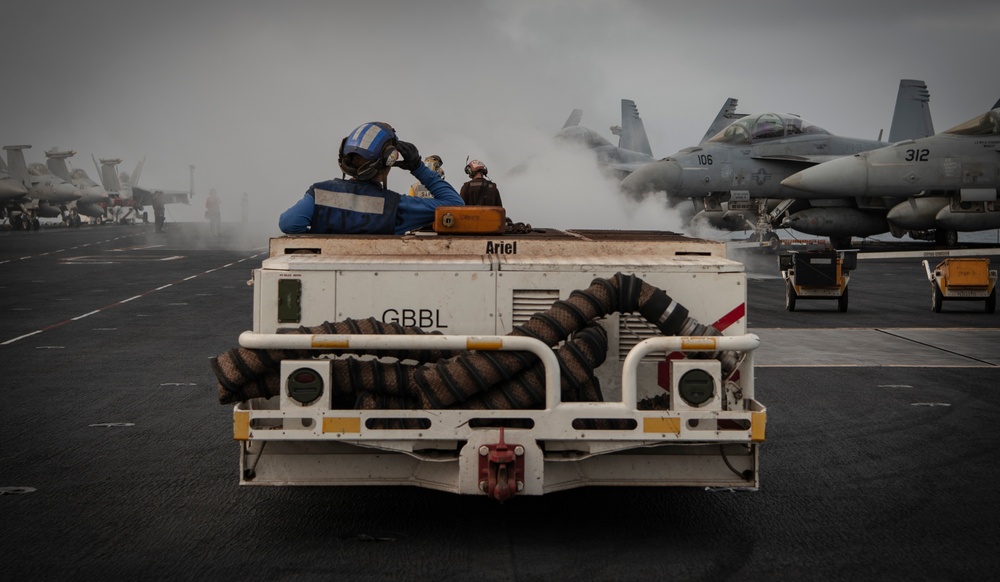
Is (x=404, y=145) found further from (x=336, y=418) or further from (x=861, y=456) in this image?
(x=861, y=456)

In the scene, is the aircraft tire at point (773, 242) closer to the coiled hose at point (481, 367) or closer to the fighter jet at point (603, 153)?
the fighter jet at point (603, 153)

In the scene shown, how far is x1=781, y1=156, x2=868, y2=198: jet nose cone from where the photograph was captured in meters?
31.2

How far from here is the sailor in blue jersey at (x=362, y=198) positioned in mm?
6734

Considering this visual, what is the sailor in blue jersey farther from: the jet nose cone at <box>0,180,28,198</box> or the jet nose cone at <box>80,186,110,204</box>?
the jet nose cone at <box>80,186,110,204</box>

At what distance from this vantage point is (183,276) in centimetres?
2739

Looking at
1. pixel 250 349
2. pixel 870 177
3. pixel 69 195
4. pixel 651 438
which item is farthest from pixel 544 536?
pixel 69 195

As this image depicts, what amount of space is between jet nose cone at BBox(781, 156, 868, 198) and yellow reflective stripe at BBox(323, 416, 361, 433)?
93.3 feet

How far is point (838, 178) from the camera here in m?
31.3

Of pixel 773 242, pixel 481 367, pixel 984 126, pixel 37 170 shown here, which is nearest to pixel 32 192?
pixel 37 170

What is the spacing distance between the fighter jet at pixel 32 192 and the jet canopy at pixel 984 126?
54284 millimetres

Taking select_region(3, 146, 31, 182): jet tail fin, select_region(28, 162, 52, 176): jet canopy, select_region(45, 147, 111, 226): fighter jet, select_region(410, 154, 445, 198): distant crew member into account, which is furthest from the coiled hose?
select_region(45, 147, 111, 226): fighter jet

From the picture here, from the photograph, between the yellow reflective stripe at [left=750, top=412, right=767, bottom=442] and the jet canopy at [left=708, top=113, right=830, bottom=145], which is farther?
the jet canopy at [left=708, top=113, right=830, bottom=145]

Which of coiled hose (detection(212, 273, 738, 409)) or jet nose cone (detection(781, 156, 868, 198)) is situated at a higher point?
jet nose cone (detection(781, 156, 868, 198))

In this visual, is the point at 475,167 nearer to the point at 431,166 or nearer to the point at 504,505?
the point at 431,166
